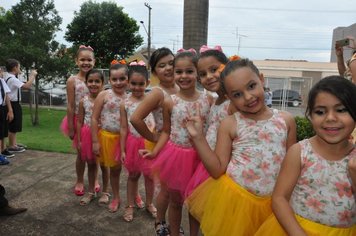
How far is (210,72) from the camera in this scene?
2.29 m

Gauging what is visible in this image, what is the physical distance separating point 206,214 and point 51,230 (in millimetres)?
1915

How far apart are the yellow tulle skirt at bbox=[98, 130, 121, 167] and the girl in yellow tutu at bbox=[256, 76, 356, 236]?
7.44ft

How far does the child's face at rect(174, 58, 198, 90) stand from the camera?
2.50 m

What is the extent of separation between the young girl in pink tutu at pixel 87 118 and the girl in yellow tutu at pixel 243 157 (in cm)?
211

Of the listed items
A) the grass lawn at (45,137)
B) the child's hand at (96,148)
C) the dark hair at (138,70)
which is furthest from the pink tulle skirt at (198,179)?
the grass lawn at (45,137)

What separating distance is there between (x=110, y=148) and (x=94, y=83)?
0.80 meters

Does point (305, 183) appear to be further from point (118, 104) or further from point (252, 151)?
point (118, 104)

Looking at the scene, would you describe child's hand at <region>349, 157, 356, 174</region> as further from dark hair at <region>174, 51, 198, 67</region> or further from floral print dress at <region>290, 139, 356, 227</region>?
dark hair at <region>174, 51, 198, 67</region>

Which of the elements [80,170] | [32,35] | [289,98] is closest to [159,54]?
[80,170]

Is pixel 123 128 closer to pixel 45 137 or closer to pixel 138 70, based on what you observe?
pixel 138 70

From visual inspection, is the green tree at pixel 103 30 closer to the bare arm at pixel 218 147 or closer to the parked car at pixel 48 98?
the parked car at pixel 48 98

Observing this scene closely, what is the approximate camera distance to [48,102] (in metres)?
17.3

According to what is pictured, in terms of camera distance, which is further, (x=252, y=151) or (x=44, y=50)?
(x=44, y=50)

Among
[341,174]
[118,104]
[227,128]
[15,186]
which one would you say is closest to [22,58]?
[15,186]
